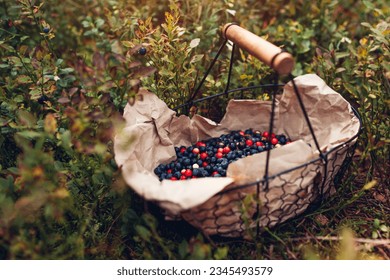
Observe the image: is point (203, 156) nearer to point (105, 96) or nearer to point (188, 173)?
point (188, 173)

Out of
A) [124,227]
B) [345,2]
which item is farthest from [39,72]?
[345,2]

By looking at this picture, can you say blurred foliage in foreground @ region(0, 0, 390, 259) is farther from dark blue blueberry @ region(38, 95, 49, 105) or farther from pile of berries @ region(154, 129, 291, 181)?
pile of berries @ region(154, 129, 291, 181)

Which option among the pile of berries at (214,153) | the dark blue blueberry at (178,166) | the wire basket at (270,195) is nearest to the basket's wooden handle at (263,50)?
the wire basket at (270,195)

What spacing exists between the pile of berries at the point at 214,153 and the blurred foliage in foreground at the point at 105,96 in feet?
0.61

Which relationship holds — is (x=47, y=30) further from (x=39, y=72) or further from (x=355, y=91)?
(x=355, y=91)

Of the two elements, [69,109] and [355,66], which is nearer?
[69,109]

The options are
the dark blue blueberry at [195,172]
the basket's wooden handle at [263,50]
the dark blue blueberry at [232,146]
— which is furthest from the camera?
the dark blue blueberry at [232,146]

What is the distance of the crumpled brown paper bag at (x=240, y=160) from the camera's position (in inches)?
47.2

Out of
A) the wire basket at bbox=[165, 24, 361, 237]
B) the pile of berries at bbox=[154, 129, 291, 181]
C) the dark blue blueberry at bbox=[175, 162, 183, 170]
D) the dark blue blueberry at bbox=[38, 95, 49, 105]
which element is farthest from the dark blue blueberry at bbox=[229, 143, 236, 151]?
the dark blue blueberry at bbox=[38, 95, 49, 105]

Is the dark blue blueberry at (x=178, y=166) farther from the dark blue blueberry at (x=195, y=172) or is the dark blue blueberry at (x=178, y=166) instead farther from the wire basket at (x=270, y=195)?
the wire basket at (x=270, y=195)

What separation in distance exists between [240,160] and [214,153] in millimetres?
329

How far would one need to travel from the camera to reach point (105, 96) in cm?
141
